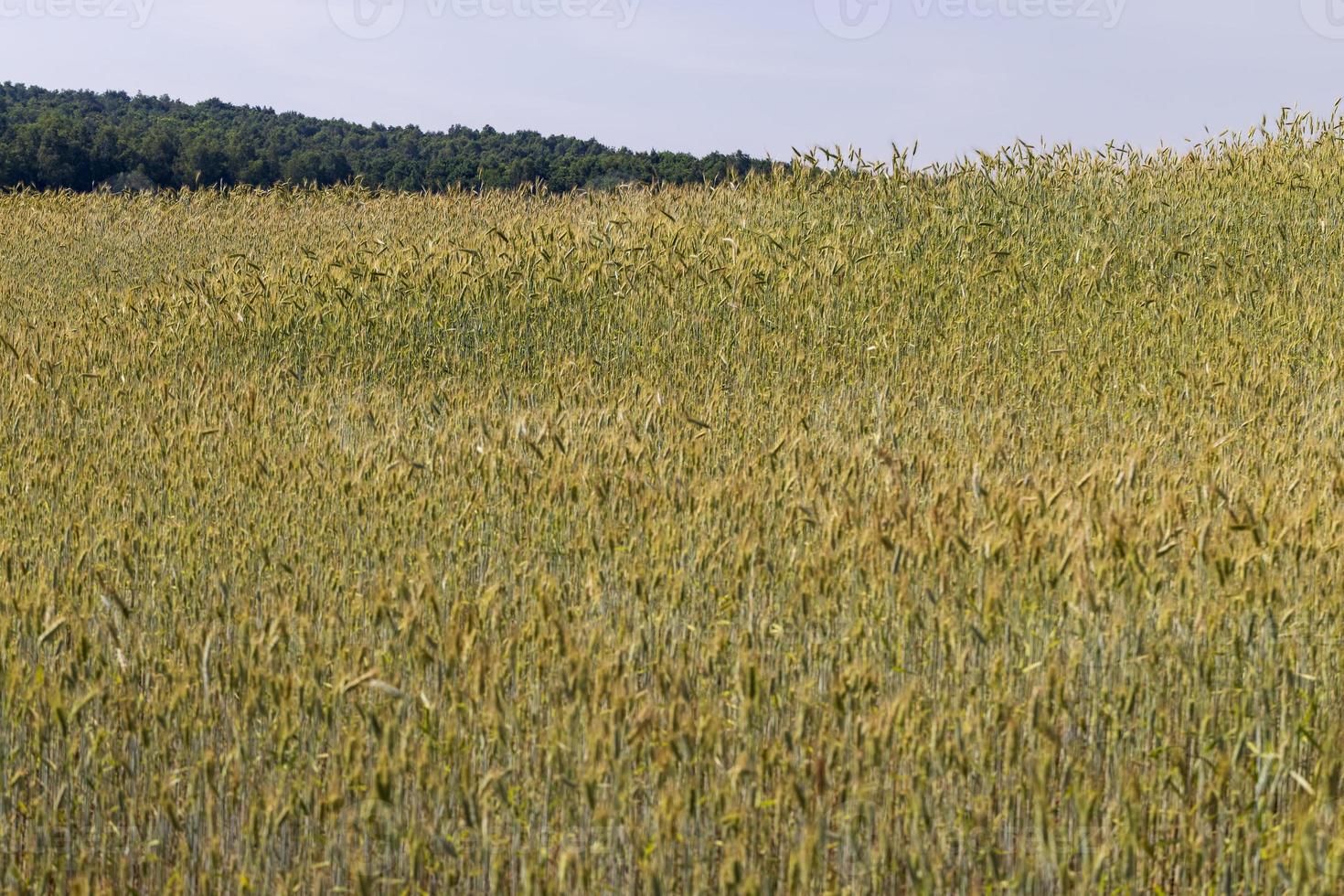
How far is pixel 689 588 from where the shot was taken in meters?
3.04

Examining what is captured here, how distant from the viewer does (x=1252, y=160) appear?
9508 mm

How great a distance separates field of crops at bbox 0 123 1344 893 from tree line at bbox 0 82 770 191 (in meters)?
13.4

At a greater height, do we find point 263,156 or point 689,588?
point 263,156

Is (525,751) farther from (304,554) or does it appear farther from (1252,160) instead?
(1252,160)

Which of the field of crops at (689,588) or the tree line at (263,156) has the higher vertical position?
the tree line at (263,156)

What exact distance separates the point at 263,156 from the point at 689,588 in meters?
30.2

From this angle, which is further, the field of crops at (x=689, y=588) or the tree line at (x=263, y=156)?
the tree line at (x=263, y=156)

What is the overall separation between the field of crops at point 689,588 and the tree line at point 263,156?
1340 centimetres

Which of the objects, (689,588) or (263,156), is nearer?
(689,588)

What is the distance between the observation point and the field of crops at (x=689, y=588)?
79.2 inches

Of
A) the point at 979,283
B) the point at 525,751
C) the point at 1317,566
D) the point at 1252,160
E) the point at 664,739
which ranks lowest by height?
the point at 525,751

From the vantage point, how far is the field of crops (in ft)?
Result: 6.60

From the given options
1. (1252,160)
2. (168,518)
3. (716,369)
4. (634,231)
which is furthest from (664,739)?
(1252,160)

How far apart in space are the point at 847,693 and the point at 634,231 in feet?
20.9
